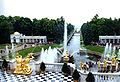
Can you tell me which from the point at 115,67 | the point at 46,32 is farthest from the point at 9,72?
the point at 46,32

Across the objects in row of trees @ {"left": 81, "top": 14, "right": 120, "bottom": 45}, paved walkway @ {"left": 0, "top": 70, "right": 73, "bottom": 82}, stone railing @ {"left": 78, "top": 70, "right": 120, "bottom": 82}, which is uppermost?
row of trees @ {"left": 81, "top": 14, "right": 120, "bottom": 45}

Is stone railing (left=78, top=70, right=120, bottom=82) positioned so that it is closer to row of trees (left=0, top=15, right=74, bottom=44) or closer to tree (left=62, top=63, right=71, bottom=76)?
tree (left=62, top=63, right=71, bottom=76)

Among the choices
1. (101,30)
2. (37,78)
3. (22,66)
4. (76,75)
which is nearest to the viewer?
(76,75)

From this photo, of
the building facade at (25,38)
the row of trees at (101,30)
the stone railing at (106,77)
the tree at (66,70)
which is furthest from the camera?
the building facade at (25,38)

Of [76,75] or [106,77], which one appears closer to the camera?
[106,77]

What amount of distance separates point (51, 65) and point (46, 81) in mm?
1953

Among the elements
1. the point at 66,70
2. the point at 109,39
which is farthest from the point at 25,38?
the point at 66,70

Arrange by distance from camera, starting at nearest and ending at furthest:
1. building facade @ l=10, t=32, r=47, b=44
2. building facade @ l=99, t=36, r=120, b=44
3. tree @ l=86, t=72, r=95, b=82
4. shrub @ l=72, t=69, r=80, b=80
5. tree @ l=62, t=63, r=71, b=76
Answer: tree @ l=86, t=72, r=95, b=82 < shrub @ l=72, t=69, r=80, b=80 < tree @ l=62, t=63, r=71, b=76 < building facade @ l=99, t=36, r=120, b=44 < building facade @ l=10, t=32, r=47, b=44

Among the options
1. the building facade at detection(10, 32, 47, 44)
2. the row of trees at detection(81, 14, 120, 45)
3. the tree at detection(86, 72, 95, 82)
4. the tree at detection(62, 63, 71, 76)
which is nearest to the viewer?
the tree at detection(86, 72, 95, 82)

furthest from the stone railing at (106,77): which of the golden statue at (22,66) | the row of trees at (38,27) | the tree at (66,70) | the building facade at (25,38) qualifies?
the building facade at (25,38)

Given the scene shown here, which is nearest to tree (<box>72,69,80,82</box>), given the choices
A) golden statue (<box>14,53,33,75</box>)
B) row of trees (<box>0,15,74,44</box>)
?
golden statue (<box>14,53,33,75</box>)

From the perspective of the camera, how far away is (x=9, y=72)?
53.2 feet

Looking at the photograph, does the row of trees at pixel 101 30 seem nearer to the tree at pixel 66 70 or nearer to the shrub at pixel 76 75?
the tree at pixel 66 70

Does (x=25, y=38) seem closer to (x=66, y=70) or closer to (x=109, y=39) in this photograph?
(x=109, y=39)
